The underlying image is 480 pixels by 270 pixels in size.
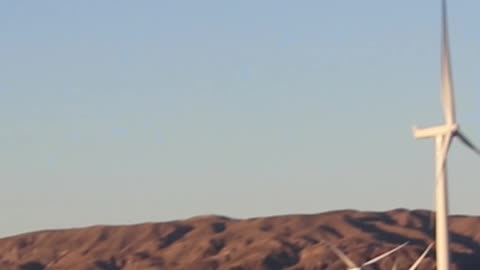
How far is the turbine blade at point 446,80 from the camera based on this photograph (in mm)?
75938

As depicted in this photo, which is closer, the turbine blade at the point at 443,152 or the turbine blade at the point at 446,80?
the turbine blade at the point at 446,80

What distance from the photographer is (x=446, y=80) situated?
253 ft

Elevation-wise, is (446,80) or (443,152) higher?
(446,80)

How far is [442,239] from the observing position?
253ft

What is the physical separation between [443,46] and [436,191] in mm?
7751

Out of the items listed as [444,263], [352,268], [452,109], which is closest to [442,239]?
[444,263]

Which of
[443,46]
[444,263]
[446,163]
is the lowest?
[444,263]

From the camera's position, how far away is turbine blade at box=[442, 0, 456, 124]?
75938mm

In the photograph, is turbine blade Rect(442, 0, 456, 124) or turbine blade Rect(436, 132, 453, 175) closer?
turbine blade Rect(442, 0, 456, 124)

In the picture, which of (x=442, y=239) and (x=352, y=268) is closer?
(x=442, y=239)

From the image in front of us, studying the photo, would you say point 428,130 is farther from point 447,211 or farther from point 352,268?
point 352,268

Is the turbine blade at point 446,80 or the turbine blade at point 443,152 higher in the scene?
the turbine blade at point 446,80

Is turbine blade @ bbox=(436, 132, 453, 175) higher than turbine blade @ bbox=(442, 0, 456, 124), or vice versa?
turbine blade @ bbox=(442, 0, 456, 124)

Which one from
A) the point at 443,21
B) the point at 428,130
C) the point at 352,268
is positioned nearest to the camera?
the point at 443,21
